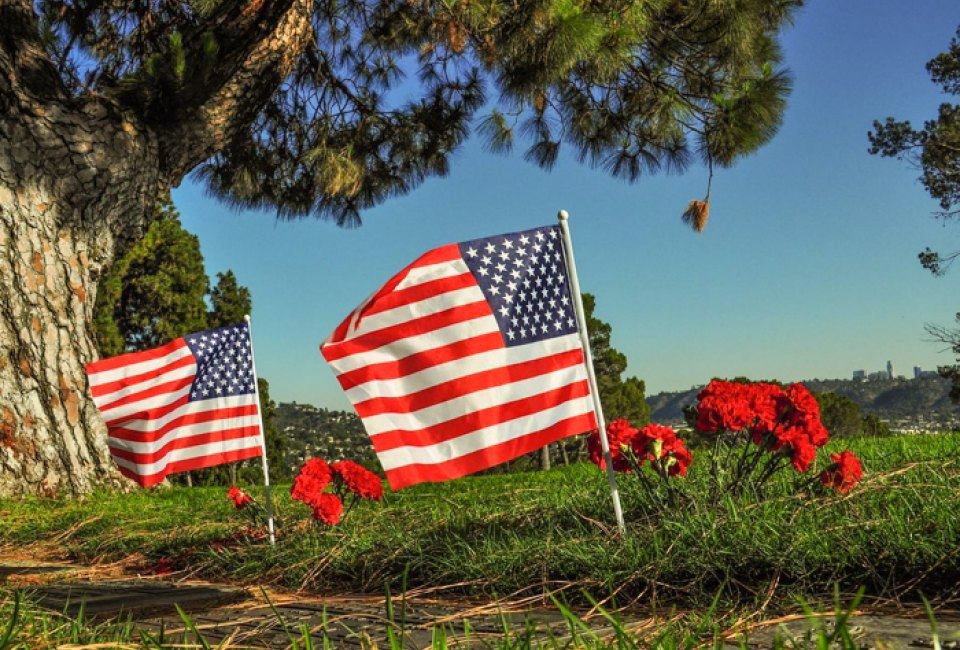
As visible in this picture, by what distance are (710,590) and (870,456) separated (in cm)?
304

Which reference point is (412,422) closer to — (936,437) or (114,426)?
(114,426)

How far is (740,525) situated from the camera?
3.29 metres

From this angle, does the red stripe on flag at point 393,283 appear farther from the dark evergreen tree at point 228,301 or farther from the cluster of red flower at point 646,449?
the dark evergreen tree at point 228,301

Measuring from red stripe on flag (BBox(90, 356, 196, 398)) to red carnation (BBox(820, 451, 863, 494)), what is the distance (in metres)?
3.81

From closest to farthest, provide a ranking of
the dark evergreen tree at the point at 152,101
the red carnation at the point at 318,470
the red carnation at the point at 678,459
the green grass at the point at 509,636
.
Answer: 1. the green grass at the point at 509,636
2. the red carnation at the point at 678,459
3. the red carnation at the point at 318,470
4. the dark evergreen tree at the point at 152,101

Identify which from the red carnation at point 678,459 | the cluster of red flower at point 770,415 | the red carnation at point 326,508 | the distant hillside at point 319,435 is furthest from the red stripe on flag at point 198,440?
the distant hillside at point 319,435

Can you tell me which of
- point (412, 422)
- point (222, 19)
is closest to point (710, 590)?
point (412, 422)

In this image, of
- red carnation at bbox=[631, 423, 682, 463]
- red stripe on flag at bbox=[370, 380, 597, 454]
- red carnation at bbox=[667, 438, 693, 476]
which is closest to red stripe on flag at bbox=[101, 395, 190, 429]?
red stripe on flag at bbox=[370, 380, 597, 454]

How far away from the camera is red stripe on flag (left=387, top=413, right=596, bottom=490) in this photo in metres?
3.74

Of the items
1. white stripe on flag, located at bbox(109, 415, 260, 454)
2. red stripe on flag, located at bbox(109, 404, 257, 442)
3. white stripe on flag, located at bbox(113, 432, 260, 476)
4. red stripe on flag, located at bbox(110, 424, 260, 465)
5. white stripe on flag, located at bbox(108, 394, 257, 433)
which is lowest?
white stripe on flag, located at bbox(113, 432, 260, 476)

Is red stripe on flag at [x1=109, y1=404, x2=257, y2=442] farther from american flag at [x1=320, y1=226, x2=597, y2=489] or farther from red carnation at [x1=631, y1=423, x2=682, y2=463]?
red carnation at [x1=631, y1=423, x2=682, y2=463]

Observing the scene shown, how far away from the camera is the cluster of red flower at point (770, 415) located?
3.76 m

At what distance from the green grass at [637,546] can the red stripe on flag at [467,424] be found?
49 cm

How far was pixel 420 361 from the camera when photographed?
12.8 ft
